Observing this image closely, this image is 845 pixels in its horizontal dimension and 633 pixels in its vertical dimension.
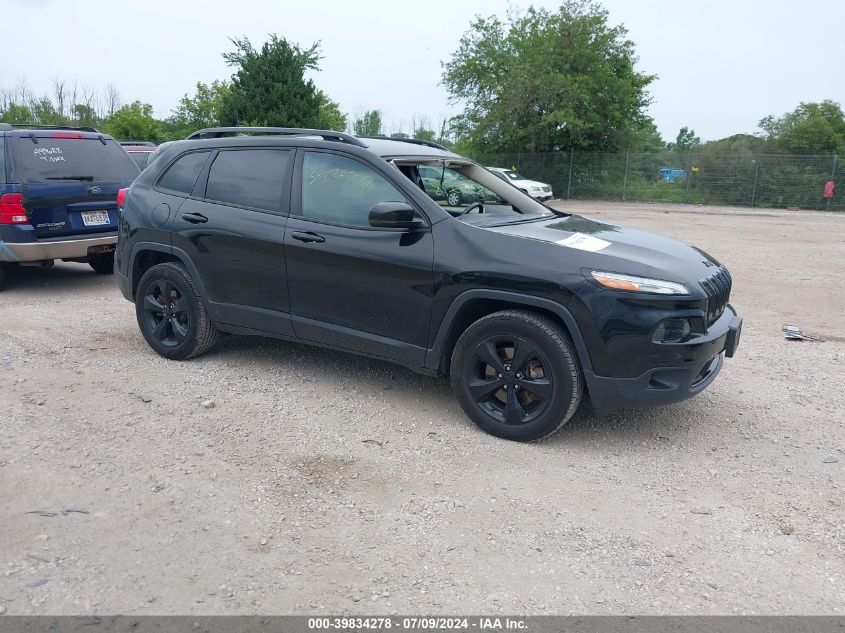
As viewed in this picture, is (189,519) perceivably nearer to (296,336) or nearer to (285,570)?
(285,570)

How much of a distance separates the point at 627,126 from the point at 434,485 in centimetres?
3323

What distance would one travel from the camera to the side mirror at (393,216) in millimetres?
4191

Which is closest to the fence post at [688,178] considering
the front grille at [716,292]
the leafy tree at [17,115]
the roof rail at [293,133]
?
the front grille at [716,292]

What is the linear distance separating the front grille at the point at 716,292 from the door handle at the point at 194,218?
3.50m

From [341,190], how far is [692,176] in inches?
1159

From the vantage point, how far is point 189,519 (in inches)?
129

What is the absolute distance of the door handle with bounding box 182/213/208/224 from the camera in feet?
17.1

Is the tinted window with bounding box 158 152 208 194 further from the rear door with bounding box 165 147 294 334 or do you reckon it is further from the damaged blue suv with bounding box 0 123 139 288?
the damaged blue suv with bounding box 0 123 139 288

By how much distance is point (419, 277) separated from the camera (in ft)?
14.1

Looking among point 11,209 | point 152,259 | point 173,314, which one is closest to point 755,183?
point 11,209

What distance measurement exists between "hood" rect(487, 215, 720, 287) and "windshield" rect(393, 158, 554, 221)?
→ 266 millimetres

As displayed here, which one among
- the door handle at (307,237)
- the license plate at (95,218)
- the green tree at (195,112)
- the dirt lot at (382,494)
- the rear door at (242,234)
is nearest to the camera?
the dirt lot at (382,494)

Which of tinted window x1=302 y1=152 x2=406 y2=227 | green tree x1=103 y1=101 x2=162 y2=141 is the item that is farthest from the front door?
green tree x1=103 y1=101 x2=162 y2=141

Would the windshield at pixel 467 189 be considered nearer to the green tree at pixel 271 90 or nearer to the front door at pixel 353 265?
the front door at pixel 353 265
